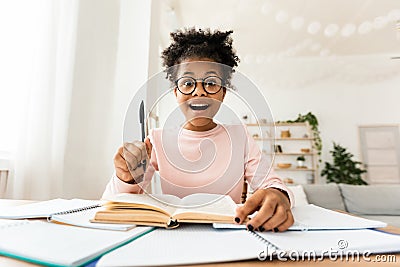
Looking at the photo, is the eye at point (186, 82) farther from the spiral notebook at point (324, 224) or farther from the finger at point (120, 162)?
the spiral notebook at point (324, 224)

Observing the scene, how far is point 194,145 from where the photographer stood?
81cm

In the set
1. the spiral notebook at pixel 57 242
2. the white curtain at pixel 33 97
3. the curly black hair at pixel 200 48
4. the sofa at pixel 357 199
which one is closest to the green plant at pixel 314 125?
the sofa at pixel 357 199

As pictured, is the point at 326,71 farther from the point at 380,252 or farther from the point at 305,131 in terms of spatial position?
the point at 380,252

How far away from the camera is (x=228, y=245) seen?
0.30 m

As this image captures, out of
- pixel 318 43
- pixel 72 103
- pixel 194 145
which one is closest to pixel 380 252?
pixel 194 145

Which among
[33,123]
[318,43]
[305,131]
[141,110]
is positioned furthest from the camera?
[305,131]

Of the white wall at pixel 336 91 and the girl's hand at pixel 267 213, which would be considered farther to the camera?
the white wall at pixel 336 91

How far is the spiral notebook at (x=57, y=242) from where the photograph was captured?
24 cm

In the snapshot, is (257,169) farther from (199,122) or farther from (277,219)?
(277,219)

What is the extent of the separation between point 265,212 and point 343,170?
414cm

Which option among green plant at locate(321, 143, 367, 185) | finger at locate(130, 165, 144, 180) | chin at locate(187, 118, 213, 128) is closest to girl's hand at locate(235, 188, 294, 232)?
finger at locate(130, 165, 144, 180)

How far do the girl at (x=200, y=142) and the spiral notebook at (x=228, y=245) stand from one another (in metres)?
0.21

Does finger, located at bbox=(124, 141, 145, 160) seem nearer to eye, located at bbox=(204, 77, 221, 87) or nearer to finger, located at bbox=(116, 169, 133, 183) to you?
finger, located at bbox=(116, 169, 133, 183)

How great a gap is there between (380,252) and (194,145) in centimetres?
57
